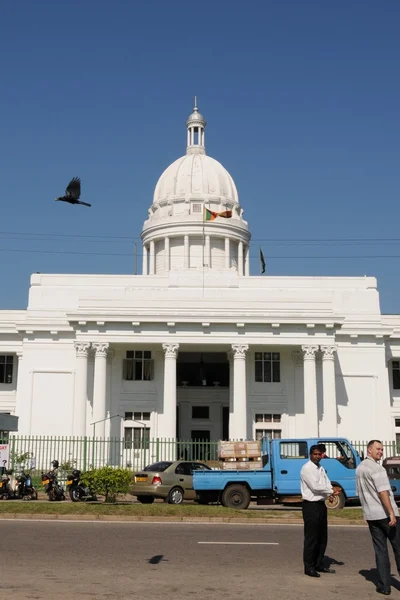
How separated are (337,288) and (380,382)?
24.4 feet

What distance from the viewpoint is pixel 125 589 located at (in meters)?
8.63

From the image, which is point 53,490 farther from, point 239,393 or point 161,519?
point 239,393

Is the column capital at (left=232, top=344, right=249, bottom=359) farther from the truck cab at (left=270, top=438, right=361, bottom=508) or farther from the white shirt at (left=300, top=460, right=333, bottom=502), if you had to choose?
the white shirt at (left=300, top=460, right=333, bottom=502)

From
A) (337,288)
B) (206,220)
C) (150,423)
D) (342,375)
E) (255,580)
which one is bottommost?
(255,580)

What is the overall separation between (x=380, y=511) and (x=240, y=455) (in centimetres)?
1377

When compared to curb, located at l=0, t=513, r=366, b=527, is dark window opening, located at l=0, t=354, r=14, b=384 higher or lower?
higher

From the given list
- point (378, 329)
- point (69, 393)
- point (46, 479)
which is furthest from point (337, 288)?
point (46, 479)

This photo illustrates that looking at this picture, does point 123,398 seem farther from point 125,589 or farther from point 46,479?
point 125,589

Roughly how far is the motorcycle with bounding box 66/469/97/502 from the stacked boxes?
444 centimetres

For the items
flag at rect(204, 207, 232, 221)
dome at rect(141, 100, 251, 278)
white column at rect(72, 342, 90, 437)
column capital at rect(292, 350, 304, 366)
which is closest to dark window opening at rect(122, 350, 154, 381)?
white column at rect(72, 342, 90, 437)

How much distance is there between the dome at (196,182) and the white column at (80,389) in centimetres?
2549

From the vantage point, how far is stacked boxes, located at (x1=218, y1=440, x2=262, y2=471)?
21.5 m

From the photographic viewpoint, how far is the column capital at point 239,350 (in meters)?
39.7

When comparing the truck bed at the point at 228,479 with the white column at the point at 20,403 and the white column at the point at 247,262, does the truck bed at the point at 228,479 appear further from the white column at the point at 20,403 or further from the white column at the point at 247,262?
the white column at the point at 247,262
